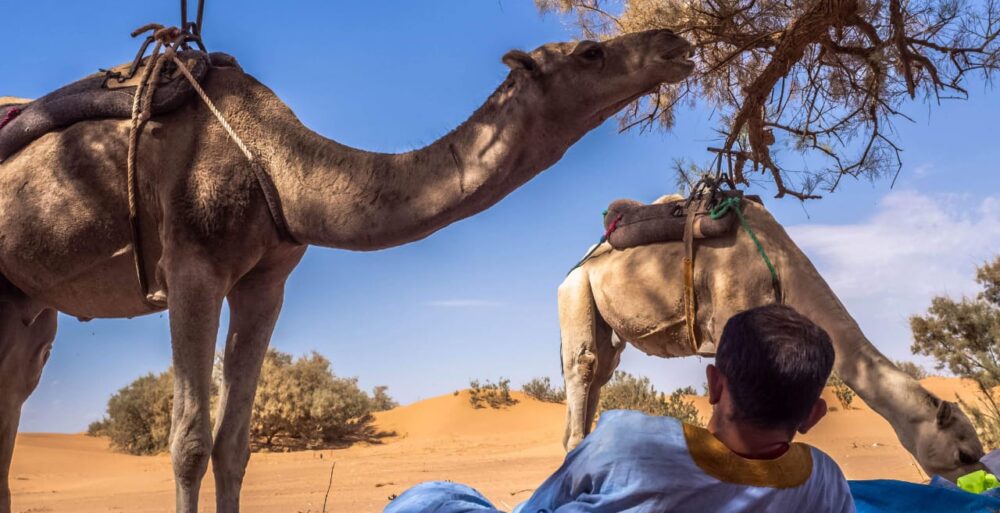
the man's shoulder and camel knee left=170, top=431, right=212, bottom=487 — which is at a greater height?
camel knee left=170, top=431, right=212, bottom=487

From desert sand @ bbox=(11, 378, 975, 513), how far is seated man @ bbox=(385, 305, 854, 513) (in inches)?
196

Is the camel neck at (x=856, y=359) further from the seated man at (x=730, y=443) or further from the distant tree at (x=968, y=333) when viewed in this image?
the distant tree at (x=968, y=333)

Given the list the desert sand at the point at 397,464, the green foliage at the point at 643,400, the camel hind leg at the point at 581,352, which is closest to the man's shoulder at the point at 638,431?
the camel hind leg at the point at 581,352

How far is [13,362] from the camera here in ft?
17.1

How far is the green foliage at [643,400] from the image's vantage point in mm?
14898

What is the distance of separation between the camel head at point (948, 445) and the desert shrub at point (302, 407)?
13.6 meters

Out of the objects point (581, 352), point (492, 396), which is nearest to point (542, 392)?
point (492, 396)

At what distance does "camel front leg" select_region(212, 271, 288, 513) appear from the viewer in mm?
4562

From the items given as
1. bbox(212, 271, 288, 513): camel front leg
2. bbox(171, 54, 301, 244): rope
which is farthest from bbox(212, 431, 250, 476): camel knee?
bbox(171, 54, 301, 244): rope

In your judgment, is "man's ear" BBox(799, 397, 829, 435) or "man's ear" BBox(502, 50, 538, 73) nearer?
"man's ear" BBox(799, 397, 829, 435)

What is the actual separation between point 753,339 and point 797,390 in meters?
0.15

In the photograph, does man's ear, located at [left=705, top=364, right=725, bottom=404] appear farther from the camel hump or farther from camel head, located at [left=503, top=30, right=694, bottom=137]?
the camel hump

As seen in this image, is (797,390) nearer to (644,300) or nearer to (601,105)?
(601,105)

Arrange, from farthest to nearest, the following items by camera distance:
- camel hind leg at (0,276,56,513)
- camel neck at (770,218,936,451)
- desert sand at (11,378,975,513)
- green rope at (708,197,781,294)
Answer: desert sand at (11,378,975,513) → green rope at (708,197,781,294) → camel hind leg at (0,276,56,513) → camel neck at (770,218,936,451)
